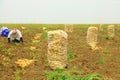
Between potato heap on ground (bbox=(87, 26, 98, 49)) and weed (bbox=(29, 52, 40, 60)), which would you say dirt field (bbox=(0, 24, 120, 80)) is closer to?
weed (bbox=(29, 52, 40, 60))

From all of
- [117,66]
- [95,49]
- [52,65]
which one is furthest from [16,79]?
[95,49]

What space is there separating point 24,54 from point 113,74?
15.7 feet

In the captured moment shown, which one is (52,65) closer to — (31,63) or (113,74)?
(31,63)

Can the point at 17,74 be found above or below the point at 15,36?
below

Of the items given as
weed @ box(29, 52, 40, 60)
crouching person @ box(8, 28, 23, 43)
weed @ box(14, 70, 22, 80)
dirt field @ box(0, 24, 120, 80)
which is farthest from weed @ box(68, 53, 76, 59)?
crouching person @ box(8, 28, 23, 43)

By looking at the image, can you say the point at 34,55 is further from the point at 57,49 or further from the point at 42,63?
the point at 57,49

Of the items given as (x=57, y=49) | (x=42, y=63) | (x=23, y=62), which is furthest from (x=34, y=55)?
(x=57, y=49)

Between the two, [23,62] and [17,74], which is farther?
[23,62]

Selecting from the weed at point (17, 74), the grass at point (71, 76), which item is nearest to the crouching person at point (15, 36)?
the weed at point (17, 74)

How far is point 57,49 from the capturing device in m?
11.3

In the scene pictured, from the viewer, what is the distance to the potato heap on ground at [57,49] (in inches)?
446

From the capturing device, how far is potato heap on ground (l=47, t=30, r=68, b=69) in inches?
446

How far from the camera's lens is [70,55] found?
13969mm

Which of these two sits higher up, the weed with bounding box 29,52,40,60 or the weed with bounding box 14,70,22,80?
the weed with bounding box 29,52,40,60
